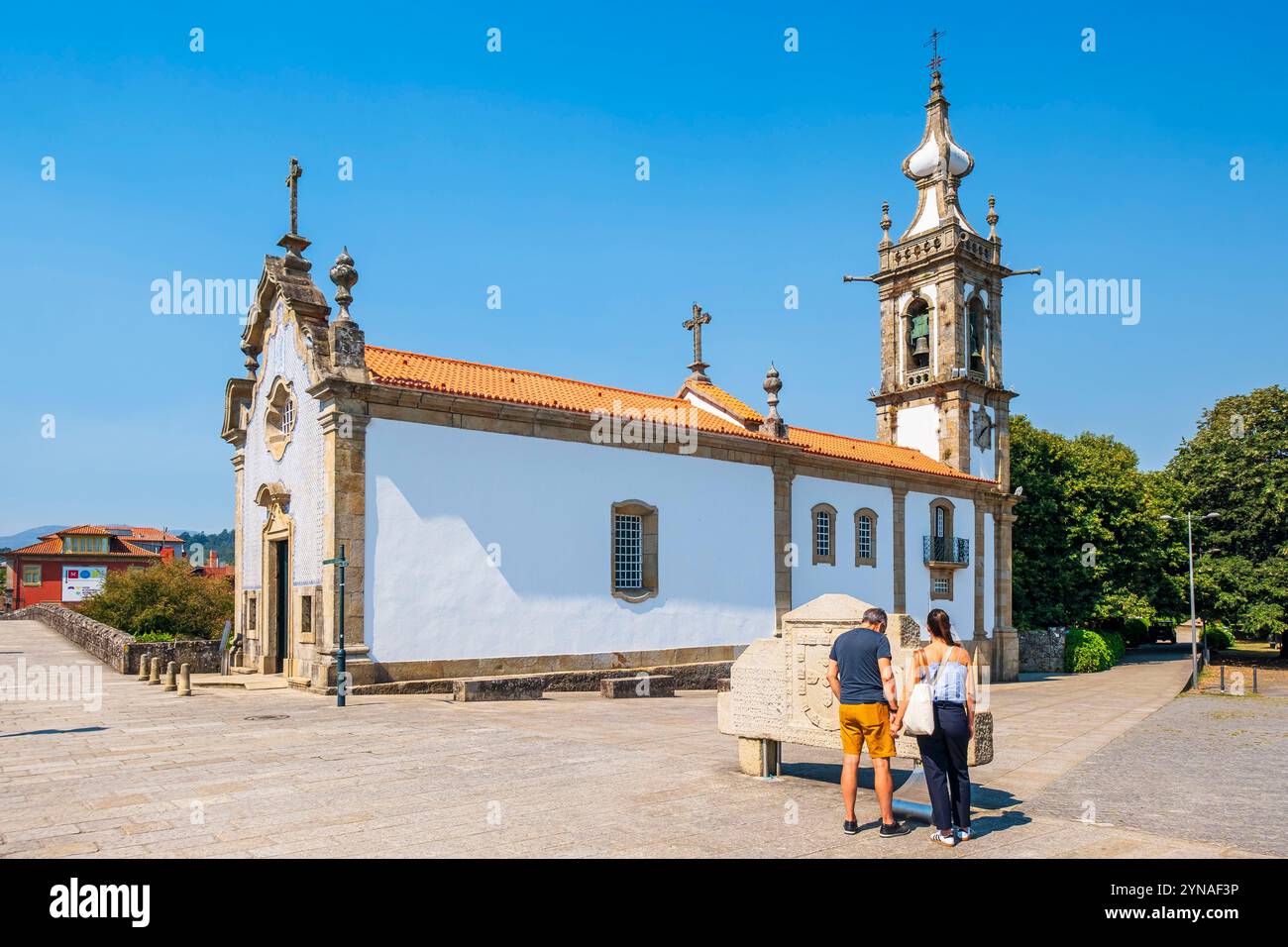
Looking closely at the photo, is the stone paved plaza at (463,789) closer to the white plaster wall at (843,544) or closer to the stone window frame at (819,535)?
the white plaster wall at (843,544)

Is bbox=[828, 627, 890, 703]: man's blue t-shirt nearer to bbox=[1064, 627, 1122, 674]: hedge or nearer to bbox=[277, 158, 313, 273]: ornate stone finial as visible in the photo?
bbox=[277, 158, 313, 273]: ornate stone finial

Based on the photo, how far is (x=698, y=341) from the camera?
2817 cm

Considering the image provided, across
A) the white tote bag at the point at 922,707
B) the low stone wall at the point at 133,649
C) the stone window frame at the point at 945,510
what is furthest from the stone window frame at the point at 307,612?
the stone window frame at the point at 945,510

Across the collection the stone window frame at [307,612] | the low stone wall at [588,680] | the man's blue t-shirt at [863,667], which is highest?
the man's blue t-shirt at [863,667]

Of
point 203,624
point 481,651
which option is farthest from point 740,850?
point 203,624

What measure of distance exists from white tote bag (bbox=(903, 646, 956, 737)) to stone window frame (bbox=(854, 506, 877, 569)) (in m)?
21.3

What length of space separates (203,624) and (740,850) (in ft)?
103

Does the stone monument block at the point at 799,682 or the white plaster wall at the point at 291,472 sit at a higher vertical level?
the white plaster wall at the point at 291,472

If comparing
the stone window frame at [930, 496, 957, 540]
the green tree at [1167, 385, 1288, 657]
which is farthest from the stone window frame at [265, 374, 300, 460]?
the green tree at [1167, 385, 1288, 657]

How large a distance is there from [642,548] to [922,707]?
15.3 metres

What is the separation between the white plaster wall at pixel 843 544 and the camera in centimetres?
2523

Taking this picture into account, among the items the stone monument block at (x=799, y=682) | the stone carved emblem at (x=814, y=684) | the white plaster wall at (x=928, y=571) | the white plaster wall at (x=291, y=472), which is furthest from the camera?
the white plaster wall at (x=928, y=571)

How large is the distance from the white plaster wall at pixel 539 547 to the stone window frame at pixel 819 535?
7.77ft
